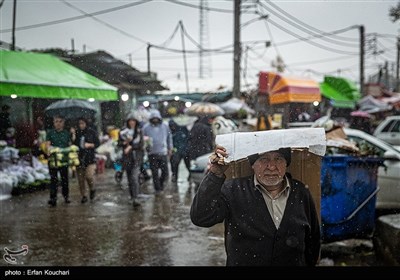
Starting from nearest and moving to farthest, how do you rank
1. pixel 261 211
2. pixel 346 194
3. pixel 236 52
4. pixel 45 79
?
pixel 261 211
pixel 346 194
pixel 45 79
pixel 236 52

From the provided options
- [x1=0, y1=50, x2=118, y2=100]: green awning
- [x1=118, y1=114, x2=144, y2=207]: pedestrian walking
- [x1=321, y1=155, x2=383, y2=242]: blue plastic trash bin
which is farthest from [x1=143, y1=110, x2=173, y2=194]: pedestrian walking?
[x1=321, y1=155, x2=383, y2=242]: blue plastic trash bin

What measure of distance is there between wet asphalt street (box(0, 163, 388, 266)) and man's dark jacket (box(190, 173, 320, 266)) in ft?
8.31

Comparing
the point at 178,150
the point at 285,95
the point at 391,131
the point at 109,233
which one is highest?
the point at 285,95

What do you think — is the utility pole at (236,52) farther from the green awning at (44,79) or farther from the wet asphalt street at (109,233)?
the green awning at (44,79)

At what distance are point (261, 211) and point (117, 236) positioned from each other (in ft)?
12.5

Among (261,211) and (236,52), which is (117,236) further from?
(236,52)

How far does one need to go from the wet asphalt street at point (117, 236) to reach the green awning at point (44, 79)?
189 centimetres

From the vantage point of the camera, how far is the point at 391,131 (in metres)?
12.1

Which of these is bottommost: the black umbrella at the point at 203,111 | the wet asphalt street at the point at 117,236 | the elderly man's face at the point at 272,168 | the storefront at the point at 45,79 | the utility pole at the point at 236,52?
the wet asphalt street at the point at 117,236

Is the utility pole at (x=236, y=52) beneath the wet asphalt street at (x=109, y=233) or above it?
above

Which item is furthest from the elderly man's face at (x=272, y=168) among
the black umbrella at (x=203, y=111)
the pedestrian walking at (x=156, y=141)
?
the black umbrella at (x=203, y=111)

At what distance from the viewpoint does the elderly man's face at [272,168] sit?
6.75 feet

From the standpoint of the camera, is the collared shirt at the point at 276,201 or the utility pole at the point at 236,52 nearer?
the collared shirt at the point at 276,201

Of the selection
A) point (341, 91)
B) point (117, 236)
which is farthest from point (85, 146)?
point (341, 91)
